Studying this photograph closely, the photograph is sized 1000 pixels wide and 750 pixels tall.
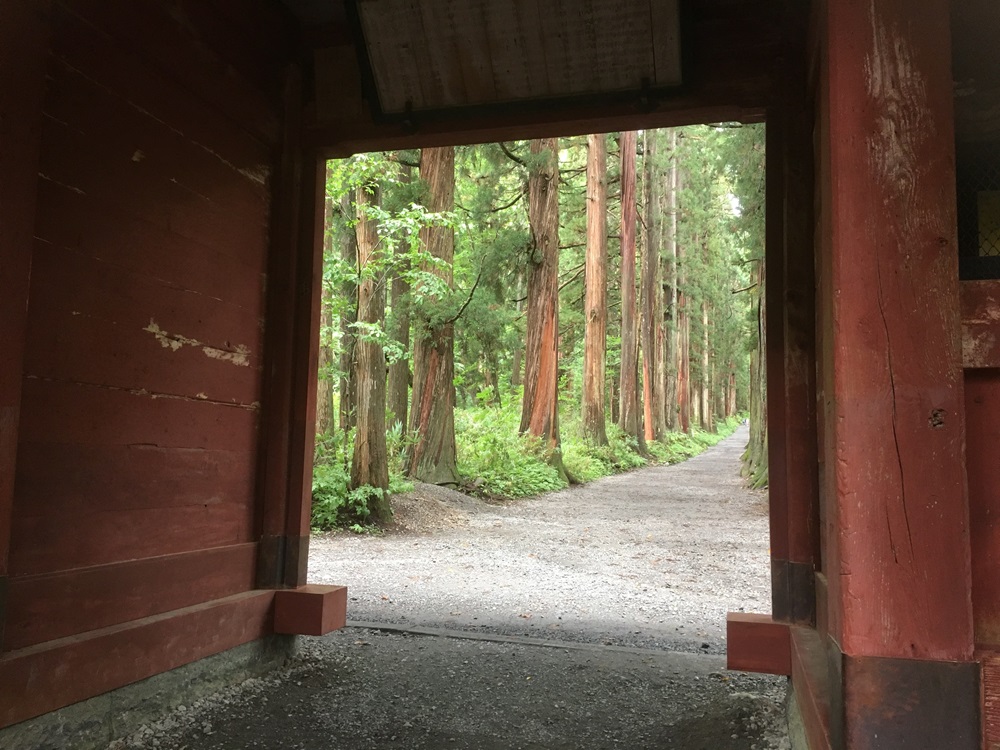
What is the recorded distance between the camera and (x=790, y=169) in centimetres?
346

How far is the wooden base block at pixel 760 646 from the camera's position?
327 cm

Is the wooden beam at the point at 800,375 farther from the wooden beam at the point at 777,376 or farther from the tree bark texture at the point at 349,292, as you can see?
the tree bark texture at the point at 349,292

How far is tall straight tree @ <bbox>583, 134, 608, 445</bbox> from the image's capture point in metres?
19.4

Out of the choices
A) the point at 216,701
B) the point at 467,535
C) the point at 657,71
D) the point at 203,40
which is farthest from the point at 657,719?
the point at 467,535

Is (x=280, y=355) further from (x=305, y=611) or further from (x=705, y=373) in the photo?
(x=705, y=373)

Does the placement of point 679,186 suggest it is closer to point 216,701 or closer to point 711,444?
point 711,444

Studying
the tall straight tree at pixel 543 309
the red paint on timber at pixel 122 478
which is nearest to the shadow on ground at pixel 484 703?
the red paint on timber at pixel 122 478

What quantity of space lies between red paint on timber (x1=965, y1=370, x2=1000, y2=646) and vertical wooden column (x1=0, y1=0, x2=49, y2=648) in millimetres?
2939

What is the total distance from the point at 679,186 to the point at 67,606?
33.2 metres

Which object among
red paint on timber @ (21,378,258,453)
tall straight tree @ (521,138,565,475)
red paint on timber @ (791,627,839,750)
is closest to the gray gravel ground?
red paint on timber @ (791,627,839,750)

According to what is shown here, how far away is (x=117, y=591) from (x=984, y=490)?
3.12m

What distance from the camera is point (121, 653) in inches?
115

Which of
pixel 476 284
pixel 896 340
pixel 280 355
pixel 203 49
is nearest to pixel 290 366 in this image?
pixel 280 355

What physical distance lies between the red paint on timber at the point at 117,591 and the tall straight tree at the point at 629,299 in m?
20.1
